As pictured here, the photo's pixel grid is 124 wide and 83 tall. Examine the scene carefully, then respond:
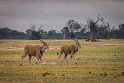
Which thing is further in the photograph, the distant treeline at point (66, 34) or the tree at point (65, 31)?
the tree at point (65, 31)

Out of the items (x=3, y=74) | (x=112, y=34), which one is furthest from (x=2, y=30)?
(x=3, y=74)

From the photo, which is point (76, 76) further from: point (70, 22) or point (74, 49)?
point (70, 22)

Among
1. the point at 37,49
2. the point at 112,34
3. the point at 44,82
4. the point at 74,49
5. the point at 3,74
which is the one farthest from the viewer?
the point at 112,34

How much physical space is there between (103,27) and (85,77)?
114629 mm

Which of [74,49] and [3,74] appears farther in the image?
[74,49]

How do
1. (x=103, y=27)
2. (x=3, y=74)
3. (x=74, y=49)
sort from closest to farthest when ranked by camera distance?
(x=3, y=74), (x=74, y=49), (x=103, y=27)

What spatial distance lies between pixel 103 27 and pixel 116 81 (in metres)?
116

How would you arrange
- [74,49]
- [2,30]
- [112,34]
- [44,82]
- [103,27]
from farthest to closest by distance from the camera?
[2,30], [112,34], [103,27], [74,49], [44,82]

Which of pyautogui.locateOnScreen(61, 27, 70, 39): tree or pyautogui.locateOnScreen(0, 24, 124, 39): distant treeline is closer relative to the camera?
pyautogui.locateOnScreen(0, 24, 124, 39): distant treeline

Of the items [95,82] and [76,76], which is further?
[76,76]

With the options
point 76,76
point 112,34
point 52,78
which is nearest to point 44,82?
point 52,78

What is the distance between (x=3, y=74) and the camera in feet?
81.1

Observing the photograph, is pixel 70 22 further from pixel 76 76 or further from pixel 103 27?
pixel 76 76

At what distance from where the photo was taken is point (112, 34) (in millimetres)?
150500
